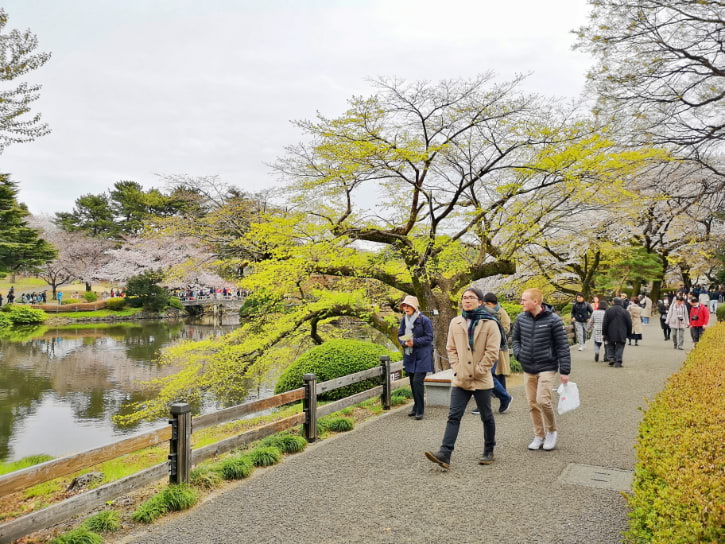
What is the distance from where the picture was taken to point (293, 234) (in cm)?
1009

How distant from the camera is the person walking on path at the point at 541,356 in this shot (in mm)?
5238

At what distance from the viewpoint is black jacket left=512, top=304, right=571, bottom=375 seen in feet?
17.1

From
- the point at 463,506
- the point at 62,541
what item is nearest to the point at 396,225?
the point at 463,506

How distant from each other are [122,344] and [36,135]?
1776cm

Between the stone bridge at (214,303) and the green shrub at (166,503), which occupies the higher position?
the green shrub at (166,503)

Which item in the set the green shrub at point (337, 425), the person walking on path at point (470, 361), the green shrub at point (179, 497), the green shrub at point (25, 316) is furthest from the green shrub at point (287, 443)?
the green shrub at point (25, 316)

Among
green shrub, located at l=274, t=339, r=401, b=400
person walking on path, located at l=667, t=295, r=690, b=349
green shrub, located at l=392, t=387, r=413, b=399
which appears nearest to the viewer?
green shrub, located at l=274, t=339, r=401, b=400

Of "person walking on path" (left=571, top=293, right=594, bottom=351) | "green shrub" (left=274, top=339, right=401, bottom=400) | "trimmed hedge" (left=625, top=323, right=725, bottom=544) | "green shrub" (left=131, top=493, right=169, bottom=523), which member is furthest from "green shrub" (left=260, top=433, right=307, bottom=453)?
"person walking on path" (left=571, top=293, right=594, bottom=351)

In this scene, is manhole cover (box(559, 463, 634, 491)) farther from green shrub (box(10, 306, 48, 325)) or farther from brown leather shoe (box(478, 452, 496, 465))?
green shrub (box(10, 306, 48, 325))

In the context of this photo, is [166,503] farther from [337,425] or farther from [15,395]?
[15,395]

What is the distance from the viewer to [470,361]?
191 inches

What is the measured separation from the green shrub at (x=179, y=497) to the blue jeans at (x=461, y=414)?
233cm

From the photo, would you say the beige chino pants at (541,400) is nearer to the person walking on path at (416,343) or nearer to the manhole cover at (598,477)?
the manhole cover at (598,477)

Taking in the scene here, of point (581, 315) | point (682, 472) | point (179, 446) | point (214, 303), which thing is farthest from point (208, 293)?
point (682, 472)
